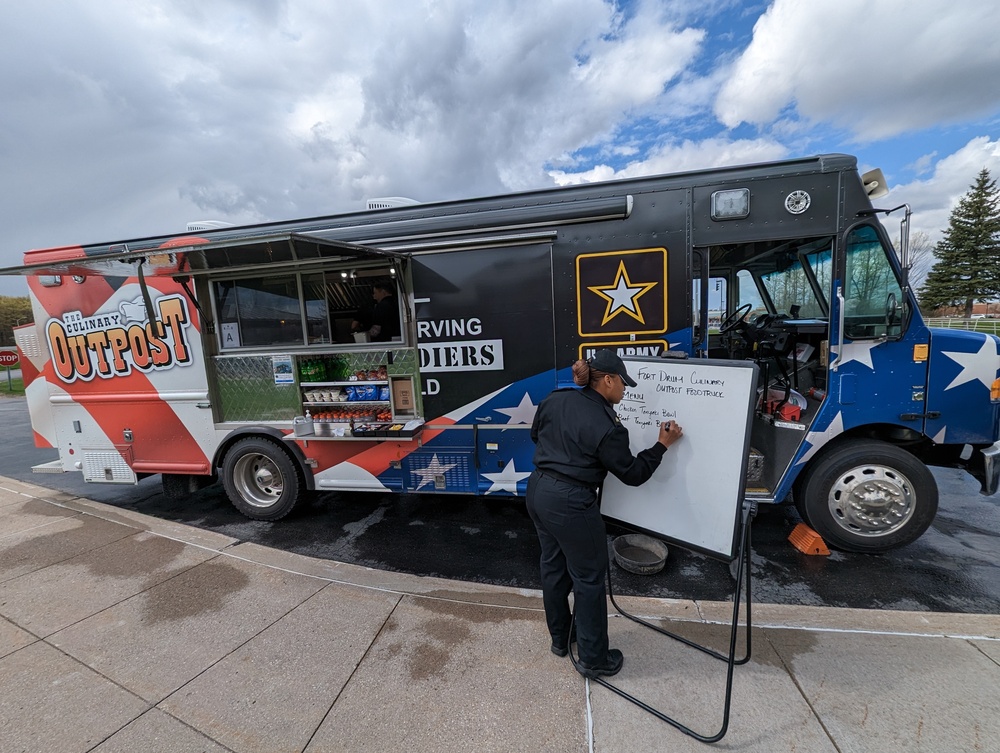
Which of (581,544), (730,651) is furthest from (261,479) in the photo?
(730,651)

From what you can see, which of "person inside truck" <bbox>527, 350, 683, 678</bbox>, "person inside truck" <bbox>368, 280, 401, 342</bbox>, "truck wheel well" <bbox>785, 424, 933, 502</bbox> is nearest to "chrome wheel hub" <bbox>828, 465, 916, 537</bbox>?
"truck wheel well" <bbox>785, 424, 933, 502</bbox>

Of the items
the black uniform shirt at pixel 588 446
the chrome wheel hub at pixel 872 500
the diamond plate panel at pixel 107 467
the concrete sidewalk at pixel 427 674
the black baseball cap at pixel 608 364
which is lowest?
the concrete sidewalk at pixel 427 674

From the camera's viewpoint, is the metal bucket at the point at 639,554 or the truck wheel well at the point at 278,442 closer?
the metal bucket at the point at 639,554

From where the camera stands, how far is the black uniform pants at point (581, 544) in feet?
7.29

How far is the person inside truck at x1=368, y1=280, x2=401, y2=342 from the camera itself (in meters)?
4.21

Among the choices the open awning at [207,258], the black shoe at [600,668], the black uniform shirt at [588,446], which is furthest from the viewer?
the open awning at [207,258]

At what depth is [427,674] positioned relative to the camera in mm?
2455

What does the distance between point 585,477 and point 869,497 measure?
2799mm

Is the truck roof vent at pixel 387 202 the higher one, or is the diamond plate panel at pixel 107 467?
the truck roof vent at pixel 387 202

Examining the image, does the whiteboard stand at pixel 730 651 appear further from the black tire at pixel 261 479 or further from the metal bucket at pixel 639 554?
the black tire at pixel 261 479

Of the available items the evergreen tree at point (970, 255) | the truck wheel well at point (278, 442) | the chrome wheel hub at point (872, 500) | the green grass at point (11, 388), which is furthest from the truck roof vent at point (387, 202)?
the evergreen tree at point (970, 255)

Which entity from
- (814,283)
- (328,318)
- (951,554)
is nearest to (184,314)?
(328,318)

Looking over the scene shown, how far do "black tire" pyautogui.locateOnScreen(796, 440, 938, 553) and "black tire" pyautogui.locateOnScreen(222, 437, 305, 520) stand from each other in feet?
15.5

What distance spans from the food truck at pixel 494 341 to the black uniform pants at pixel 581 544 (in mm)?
1289
